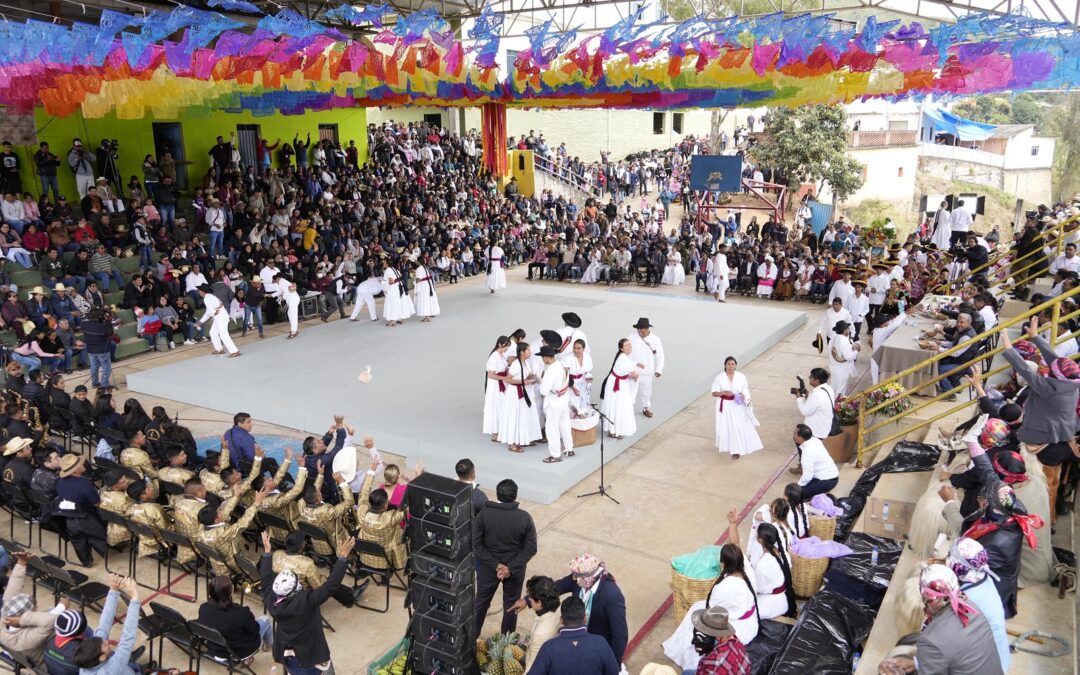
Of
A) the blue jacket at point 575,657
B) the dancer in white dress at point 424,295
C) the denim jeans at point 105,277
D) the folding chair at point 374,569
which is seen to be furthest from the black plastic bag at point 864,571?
the denim jeans at point 105,277

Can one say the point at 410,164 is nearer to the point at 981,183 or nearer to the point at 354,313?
the point at 354,313

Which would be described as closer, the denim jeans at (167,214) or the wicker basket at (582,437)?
the wicker basket at (582,437)

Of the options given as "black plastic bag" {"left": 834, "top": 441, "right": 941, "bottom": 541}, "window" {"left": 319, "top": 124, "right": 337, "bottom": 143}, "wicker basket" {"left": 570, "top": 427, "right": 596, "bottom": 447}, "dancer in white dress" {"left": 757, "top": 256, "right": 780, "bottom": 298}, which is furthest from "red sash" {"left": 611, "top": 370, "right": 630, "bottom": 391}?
"window" {"left": 319, "top": 124, "right": 337, "bottom": 143}

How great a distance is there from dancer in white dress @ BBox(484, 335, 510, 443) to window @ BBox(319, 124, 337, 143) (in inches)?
684

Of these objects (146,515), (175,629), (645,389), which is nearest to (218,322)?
(146,515)

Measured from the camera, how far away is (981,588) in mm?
4508

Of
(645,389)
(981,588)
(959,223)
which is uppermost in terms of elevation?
(959,223)

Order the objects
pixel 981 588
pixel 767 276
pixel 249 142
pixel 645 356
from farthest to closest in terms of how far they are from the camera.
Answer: pixel 249 142 < pixel 767 276 < pixel 645 356 < pixel 981 588

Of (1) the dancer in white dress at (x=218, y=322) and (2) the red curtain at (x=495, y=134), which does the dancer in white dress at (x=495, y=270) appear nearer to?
(2) the red curtain at (x=495, y=134)

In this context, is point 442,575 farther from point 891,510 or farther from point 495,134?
point 495,134

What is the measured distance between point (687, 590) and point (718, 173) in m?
17.4

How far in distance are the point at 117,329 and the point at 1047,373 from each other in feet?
48.0

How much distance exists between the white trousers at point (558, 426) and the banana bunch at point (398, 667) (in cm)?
372

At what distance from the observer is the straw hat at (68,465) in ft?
25.7
